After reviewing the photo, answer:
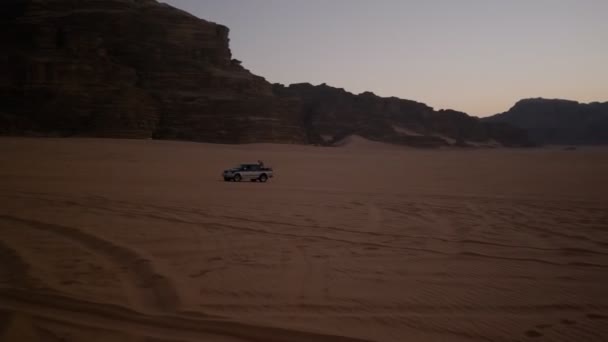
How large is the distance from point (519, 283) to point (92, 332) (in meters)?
4.41

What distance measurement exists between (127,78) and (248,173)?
1577 inches

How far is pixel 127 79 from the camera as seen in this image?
183 ft

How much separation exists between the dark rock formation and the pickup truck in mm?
63691

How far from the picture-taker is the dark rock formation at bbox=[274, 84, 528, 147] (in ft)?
340

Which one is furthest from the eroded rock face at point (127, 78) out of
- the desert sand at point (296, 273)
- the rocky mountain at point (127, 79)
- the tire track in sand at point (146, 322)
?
the tire track in sand at point (146, 322)

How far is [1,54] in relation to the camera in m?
53.6

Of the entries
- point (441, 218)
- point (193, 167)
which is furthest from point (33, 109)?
point (441, 218)

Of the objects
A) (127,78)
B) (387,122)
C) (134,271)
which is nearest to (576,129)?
(387,122)

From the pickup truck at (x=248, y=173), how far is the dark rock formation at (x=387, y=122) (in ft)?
209

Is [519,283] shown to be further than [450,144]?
No

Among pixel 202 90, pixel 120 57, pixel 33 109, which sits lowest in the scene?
pixel 33 109

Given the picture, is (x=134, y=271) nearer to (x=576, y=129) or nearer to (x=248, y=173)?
(x=248, y=173)

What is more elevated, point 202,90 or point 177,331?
point 202,90

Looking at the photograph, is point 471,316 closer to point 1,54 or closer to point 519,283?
point 519,283
